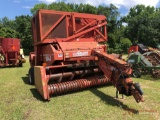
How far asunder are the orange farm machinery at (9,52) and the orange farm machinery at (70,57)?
736 cm

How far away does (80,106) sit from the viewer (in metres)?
5.38

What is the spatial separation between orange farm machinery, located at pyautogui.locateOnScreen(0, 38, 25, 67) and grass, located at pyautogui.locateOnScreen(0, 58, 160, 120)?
27.8 feet

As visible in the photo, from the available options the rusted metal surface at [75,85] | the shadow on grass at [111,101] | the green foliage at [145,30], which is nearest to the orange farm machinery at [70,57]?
the rusted metal surface at [75,85]

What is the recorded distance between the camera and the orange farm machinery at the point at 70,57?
6039mm

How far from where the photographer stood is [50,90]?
5969 mm

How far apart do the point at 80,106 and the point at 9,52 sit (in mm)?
10843

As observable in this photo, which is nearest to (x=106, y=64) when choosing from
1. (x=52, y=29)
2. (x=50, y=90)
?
(x=50, y=90)

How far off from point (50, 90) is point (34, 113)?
106 cm

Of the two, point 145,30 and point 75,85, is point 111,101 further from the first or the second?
point 145,30

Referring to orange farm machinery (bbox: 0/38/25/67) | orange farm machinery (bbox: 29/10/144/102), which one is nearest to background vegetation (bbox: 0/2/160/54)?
orange farm machinery (bbox: 0/38/25/67)

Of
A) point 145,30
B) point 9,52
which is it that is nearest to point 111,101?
point 9,52

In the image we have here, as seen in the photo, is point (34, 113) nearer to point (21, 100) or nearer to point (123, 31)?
point (21, 100)

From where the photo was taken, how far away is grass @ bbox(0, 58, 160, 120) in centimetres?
476

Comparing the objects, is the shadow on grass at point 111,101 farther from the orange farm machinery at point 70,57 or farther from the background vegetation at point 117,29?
the background vegetation at point 117,29
